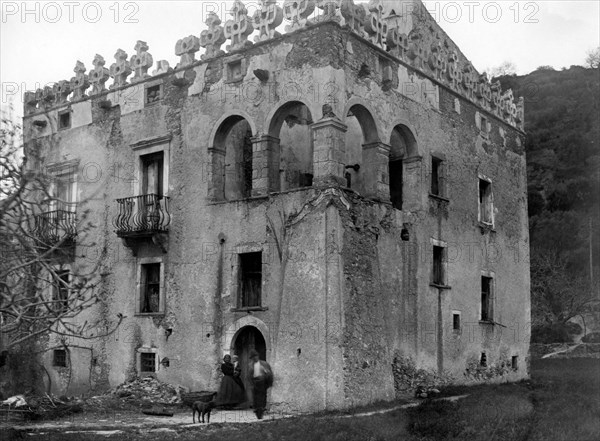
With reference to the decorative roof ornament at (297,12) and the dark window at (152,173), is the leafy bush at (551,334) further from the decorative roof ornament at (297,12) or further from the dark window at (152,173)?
the decorative roof ornament at (297,12)

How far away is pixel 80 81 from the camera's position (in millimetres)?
24156

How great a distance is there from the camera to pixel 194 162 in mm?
20969

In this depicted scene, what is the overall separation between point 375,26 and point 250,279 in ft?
23.6

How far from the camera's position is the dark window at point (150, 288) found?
847 inches

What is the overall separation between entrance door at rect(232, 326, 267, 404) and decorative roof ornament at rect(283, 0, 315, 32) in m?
7.39

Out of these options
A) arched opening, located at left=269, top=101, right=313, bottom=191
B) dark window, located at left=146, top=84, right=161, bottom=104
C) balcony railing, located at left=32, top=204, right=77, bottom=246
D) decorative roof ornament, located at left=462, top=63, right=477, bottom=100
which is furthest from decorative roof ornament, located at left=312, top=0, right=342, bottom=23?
balcony railing, located at left=32, top=204, right=77, bottom=246

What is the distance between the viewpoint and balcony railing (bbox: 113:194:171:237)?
2095 cm

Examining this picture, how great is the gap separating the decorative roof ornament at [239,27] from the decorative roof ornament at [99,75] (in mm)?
4928

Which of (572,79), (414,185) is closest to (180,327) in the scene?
(414,185)

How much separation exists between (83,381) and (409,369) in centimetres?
924

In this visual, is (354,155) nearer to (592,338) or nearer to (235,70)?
(235,70)

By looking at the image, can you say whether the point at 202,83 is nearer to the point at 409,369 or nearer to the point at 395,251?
the point at 395,251

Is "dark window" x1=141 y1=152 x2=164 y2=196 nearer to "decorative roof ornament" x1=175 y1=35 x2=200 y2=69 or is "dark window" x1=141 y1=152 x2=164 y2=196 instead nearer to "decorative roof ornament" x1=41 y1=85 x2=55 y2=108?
"decorative roof ornament" x1=175 y1=35 x2=200 y2=69

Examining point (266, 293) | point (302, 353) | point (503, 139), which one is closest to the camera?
point (302, 353)
